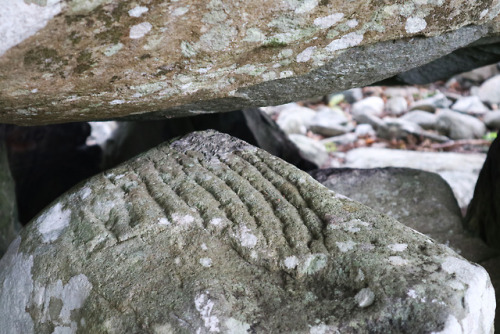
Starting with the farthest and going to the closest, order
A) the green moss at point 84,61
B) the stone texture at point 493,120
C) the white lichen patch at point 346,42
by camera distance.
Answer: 1. the stone texture at point 493,120
2. the white lichen patch at point 346,42
3. the green moss at point 84,61

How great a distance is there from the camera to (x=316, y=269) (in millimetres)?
1483

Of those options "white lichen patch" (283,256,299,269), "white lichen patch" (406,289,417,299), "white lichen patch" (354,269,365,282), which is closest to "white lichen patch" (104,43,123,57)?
"white lichen patch" (283,256,299,269)

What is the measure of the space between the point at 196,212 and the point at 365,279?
55 centimetres

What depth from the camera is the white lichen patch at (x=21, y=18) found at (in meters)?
1.35

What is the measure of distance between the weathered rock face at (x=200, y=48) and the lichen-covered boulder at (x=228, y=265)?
0.97 feet

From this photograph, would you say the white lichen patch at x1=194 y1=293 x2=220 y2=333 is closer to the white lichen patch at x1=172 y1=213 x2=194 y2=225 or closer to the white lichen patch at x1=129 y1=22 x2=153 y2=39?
the white lichen patch at x1=172 y1=213 x2=194 y2=225

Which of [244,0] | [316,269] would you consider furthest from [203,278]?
[244,0]

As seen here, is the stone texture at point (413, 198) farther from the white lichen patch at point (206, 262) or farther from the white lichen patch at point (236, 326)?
the white lichen patch at point (236, 326)

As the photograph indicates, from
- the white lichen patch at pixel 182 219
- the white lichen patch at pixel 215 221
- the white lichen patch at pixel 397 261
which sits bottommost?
the white lichen patch at pixel 397 261

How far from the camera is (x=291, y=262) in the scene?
1.50 metres

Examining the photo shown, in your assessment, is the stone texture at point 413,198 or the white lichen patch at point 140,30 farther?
the stone texture at point 413,198

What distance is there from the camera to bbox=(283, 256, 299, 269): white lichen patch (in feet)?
4.89

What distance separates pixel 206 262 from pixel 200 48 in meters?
0.63

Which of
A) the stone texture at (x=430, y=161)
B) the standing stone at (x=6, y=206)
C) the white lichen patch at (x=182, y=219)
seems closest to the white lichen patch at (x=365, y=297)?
the white lichen patch at (x=182, y=219)
